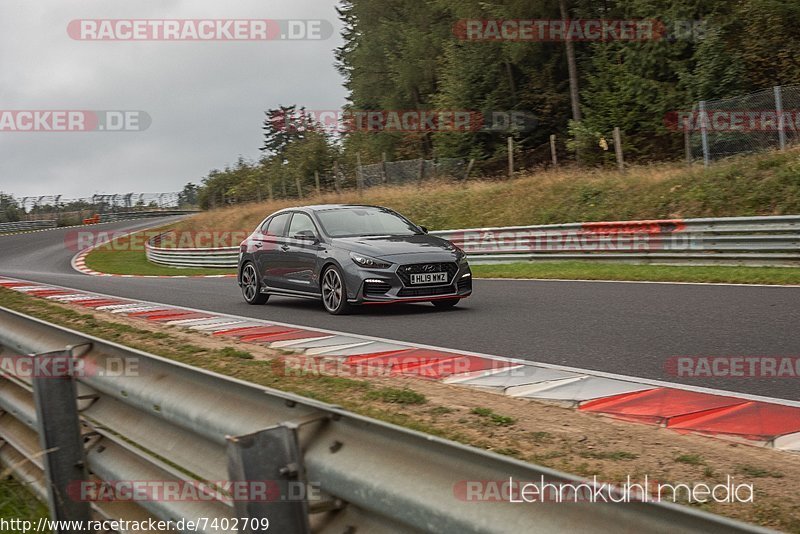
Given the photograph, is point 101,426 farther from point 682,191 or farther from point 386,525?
point 682,191

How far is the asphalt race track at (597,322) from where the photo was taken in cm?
746

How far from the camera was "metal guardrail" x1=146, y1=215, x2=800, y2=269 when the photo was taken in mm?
15305

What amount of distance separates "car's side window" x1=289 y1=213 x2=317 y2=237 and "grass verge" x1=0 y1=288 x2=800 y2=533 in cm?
453

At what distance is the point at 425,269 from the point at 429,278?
0.14 m

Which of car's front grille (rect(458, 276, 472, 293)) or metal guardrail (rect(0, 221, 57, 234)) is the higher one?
metal guardrail (rect(0, 221, 57, 234))

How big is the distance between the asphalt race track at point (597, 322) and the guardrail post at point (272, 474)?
4.56 metres

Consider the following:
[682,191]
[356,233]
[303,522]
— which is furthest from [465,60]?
[303,522]

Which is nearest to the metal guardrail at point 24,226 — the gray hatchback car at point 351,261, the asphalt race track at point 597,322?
the asphalt race track at point 597,322

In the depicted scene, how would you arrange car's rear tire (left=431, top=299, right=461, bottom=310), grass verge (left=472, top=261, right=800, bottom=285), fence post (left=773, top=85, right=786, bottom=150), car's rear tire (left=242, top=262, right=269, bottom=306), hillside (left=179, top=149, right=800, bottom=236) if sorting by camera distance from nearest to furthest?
car's rear tire (left=431, top=299, right=461, bottom=310)
car's rear tire (left=242, top=262, right=269, bottom=306)
grass verge (left=472, top=261, right=800, bottom=285)
hillside (left=179, top=149, right=800, bottom=236)
fence post (left=773, top=85, right=786, bottom=150)

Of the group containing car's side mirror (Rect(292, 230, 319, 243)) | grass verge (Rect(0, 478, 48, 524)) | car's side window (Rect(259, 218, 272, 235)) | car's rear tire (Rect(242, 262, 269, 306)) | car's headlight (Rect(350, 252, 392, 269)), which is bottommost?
grass verge (Rect(0, 478, 48, 524))

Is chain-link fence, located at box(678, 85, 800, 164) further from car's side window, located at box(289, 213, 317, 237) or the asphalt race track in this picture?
car's side window, located at box(289, 213, 317, 237)

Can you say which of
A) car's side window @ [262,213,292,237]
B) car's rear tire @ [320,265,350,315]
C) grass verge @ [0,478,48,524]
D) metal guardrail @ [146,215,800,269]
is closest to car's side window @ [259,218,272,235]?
car's side window @ [262,213,292,237]

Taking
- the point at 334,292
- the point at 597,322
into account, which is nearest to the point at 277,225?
the point at 334,292

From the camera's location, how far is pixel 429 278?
11.3 m
